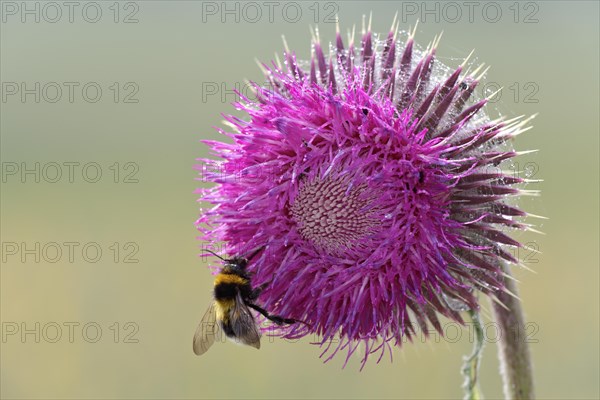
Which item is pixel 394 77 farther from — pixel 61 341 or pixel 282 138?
pixel 61 341

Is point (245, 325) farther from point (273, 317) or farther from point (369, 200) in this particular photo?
point (369, 200)

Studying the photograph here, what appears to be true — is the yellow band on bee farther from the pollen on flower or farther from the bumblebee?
the pollen on flower

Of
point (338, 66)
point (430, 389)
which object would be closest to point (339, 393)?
point (430, 389)

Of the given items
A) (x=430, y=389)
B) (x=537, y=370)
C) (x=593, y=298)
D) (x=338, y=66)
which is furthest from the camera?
(x=593, y=298)

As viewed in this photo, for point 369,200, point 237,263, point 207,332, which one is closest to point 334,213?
point 369,200

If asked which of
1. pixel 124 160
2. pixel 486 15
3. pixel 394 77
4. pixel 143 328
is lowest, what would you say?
pixel 143 328

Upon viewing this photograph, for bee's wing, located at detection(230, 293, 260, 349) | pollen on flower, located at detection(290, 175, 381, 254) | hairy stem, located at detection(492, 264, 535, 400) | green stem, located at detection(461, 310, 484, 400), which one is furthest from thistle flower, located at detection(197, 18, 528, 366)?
green stem, located at detection(461, 310, 484, 400)
